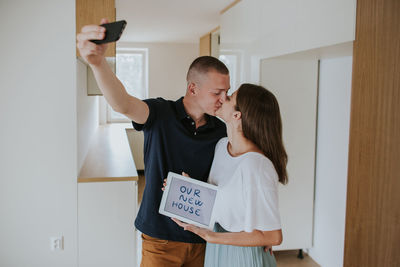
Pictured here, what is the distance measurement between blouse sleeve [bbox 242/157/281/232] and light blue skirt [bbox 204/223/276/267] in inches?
5.8

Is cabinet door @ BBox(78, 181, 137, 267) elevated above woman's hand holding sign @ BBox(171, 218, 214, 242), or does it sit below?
below

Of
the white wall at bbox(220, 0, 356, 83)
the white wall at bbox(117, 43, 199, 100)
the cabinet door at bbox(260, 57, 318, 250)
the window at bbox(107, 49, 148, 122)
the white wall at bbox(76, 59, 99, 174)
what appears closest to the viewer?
the white wall at bbox(220, 0, 356, 83)

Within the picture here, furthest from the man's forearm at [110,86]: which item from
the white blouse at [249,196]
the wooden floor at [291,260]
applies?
the wooden floor at [291,260]

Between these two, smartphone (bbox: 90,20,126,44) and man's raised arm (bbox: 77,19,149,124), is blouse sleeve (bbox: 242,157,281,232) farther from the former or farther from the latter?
smartphone (bbox: 90,20,126,44)

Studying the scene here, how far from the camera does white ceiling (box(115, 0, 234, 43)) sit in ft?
13.4

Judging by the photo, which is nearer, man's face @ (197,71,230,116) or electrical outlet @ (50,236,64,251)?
man's face @ (197,71,230,116)

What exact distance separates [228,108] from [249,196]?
0.39 m

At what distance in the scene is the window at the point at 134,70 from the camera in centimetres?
769

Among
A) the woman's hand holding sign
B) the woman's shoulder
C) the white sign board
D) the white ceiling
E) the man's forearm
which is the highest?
A: the white ceiling

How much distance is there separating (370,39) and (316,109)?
1.62 metres

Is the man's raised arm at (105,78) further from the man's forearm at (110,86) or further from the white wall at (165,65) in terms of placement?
the white wall at (165,65)

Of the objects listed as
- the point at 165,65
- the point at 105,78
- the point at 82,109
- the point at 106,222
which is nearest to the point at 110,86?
the point at 105,78

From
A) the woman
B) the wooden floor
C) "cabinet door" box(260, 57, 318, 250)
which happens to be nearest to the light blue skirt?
the woman

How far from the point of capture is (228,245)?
1.45 metres
